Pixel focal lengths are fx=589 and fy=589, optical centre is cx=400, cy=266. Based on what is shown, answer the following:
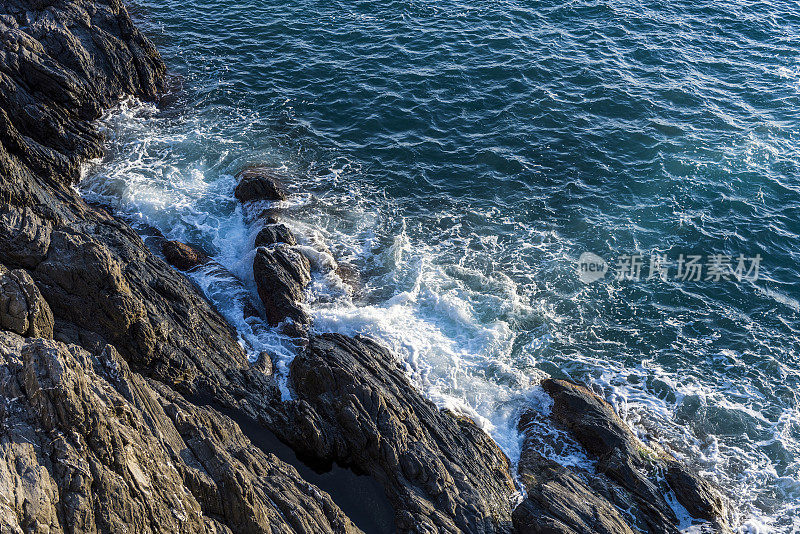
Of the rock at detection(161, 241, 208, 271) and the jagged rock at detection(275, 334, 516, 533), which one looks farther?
the rock at detection(161, 241, 208, 271)

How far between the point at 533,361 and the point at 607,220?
11.3m

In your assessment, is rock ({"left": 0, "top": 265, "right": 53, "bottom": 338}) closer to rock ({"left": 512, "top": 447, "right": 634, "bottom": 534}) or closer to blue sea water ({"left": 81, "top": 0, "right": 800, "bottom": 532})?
blue sea water ({"left": 81, "top": 0, "right": 800, "bottom": 532})

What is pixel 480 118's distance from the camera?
41188 mm

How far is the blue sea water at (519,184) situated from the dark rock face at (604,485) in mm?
990

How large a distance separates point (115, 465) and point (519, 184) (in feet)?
91.8

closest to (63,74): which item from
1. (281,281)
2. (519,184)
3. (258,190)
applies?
(258,190)

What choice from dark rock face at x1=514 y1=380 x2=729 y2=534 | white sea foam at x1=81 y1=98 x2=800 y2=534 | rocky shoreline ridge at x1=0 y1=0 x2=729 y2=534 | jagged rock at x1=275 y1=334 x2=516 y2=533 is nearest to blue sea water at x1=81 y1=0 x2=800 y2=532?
white sea foam at x1=81 y1=98 x2=800 y2=534

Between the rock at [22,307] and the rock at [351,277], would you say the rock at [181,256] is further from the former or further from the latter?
the rock at [22,307]

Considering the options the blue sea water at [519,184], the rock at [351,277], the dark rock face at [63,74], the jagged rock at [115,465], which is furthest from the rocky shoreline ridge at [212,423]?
the dark rock face at [63,74]

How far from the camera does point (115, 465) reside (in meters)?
15.1

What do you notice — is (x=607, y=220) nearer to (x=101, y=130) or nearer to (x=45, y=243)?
(x=45, y=243)

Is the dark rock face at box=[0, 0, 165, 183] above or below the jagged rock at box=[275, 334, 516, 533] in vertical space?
above

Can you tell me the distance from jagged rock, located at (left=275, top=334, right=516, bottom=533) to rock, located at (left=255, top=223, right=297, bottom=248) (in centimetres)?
884

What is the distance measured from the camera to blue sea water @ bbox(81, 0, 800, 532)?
26984mm
